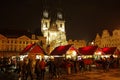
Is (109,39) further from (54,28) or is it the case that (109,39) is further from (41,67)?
(41,67)

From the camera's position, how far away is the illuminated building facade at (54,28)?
100 m

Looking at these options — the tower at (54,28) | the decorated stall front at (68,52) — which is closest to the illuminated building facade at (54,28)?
the tower at (54,28)

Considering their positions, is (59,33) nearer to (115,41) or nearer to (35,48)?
(115,41)

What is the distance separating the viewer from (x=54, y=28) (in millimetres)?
103812

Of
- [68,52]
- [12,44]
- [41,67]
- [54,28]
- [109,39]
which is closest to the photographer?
[41,67]

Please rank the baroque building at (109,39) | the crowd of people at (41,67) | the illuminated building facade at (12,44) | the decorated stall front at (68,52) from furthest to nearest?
the baroque building at (109,39) → the illuminated building facade at (12,44) → the decorated stall front at (68,52) → the crowd of people at (41,67)

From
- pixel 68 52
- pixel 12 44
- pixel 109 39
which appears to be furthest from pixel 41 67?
pixel 109 39

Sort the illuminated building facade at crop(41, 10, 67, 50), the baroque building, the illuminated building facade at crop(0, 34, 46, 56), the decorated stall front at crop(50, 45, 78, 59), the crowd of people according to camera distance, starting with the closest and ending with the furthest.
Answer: the crowd of people
the decorated stall front at crop(50, 45, 78, 59)
the illuminated building facade at crop(0, 34, 46, 56)
the baroque building
the illuminated building facade at crop(41, 10, 67, 50)

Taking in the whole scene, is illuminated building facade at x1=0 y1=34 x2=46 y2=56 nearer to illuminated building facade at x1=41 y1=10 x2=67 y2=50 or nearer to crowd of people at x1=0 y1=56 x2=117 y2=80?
illuminated building facade at x1=41 y1=10 x2=67 y2=50

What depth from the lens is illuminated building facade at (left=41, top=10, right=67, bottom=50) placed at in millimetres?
100188

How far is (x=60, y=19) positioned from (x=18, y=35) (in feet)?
126

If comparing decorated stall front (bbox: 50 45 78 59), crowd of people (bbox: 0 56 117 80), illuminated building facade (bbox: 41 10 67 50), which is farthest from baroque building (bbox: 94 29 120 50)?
crowd of people (bbox: 0 56 117 80)

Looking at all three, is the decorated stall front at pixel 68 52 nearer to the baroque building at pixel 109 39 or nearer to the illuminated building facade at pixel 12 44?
the illuminated building facade at pixel 12 44

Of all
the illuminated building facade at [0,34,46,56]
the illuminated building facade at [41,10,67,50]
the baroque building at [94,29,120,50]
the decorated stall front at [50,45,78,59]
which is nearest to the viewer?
the decorated stall front at [50,45,78,59]
